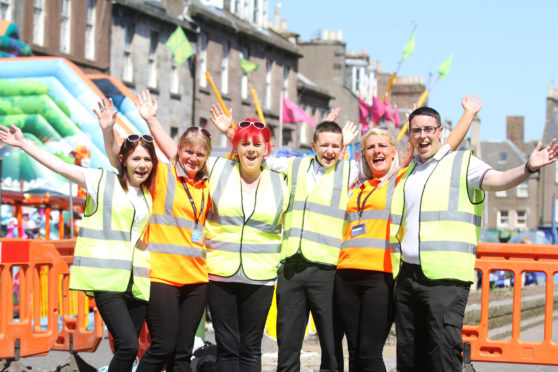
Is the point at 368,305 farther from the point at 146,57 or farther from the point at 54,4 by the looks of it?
the point at 146,57

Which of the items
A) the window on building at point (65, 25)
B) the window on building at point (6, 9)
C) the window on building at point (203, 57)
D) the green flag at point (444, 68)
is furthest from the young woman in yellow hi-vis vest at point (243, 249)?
the window on building at point (203, 57)

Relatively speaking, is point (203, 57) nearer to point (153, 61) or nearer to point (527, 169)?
point (153, 61)

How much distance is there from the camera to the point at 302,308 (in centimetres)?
596

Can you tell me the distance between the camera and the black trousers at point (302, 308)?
19.4 feet

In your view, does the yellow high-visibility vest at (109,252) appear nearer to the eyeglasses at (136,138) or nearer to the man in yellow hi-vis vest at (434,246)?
the eyeglasses at (136,138)

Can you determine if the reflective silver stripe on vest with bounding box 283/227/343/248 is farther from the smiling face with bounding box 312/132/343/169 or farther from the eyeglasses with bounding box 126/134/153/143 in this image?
the eyeglasses with bounding box 126/134/153/143

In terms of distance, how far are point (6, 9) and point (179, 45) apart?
679 cm

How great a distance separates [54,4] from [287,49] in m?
16.5

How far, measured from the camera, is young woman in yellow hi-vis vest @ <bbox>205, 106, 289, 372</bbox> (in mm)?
5832

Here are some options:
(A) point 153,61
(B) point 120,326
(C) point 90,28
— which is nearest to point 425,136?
(B) point 120,326

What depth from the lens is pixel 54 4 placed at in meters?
25.6

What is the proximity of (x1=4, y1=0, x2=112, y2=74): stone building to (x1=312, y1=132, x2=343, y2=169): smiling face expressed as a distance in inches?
770

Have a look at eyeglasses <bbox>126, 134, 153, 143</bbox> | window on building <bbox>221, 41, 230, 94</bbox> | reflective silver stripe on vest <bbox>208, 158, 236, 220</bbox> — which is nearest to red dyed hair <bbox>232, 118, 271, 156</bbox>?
reflective silver stripe on vest <bbox>208, 158, 236, 220</bbox>

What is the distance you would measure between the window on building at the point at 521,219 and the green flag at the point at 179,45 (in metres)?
42.6
